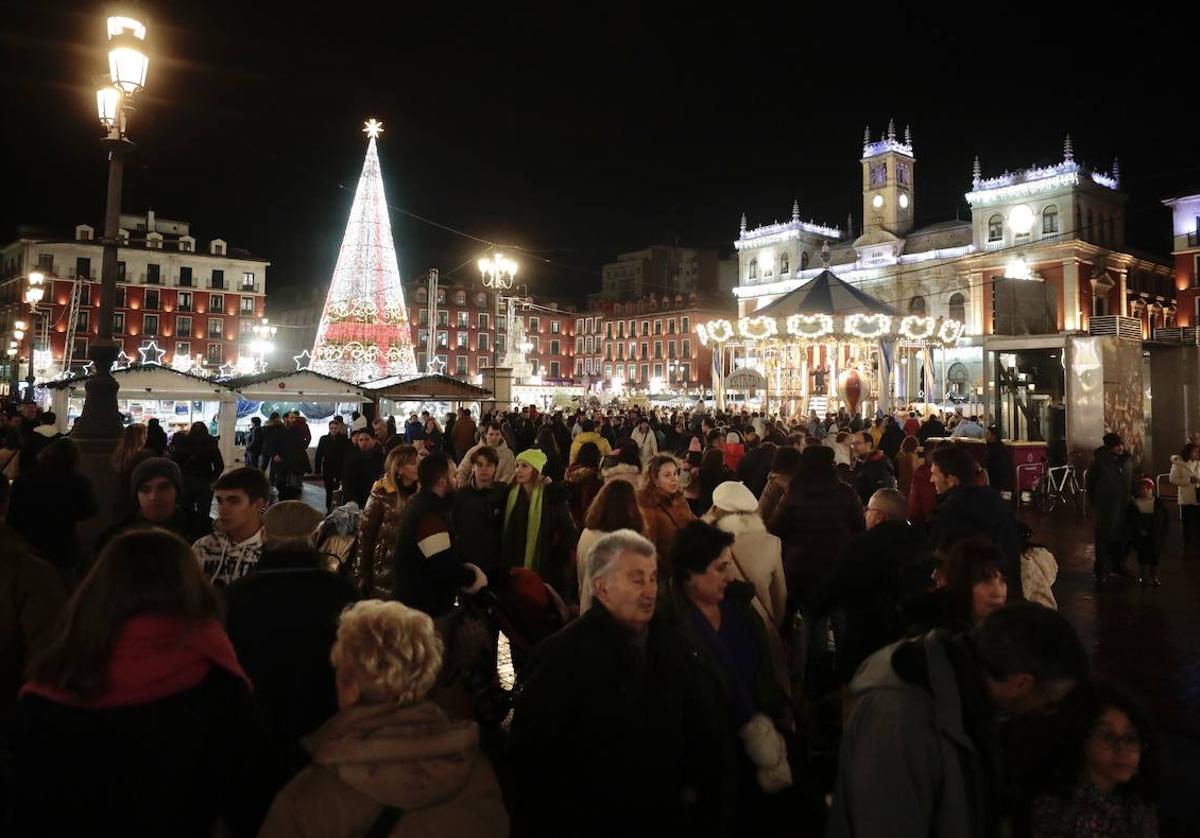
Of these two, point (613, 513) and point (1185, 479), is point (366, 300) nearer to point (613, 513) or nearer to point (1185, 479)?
A: point (1185, 479)

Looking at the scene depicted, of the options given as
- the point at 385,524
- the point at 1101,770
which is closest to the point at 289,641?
the point at 1101,770

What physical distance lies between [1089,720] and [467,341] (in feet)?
234

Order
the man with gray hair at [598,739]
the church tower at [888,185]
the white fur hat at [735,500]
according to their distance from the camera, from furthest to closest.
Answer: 1. the church tower at [888,185]
2. the white fur hat at [735,500]
3. the man with gray hair at [598,739]

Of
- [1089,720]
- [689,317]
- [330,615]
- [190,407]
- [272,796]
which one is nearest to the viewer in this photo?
[272,796]

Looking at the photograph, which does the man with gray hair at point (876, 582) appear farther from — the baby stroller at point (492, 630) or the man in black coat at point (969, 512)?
the baby stroller at point (492, 630)

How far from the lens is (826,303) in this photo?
2091 centimetres

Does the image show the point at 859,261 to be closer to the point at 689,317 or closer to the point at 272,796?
the point at 689,317

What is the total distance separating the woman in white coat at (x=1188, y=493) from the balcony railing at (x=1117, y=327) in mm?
6174

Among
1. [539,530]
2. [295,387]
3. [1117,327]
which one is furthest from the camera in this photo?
[295,387]

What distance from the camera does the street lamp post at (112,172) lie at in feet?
24.3

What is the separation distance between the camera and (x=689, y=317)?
69.7 metres

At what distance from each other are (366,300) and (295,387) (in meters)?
3.74

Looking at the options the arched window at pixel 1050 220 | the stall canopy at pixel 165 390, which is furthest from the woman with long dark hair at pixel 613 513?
the arched window at pixel 1050 220

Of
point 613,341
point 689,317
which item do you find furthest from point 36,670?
point 613,341
